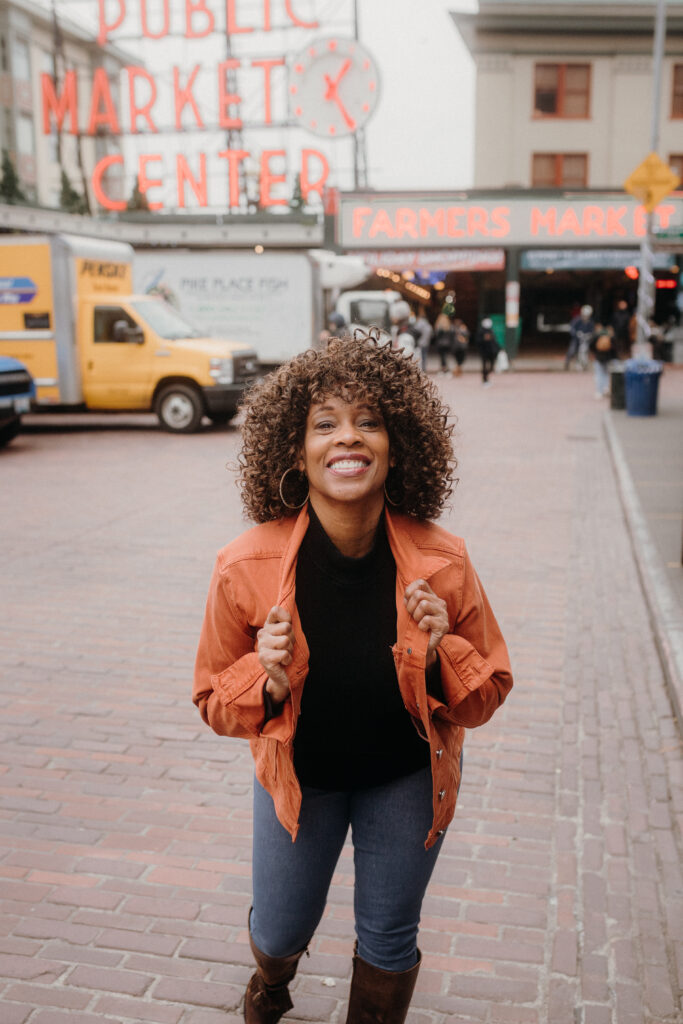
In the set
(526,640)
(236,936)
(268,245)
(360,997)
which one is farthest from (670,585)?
(268,245)

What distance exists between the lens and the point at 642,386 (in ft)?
51.3

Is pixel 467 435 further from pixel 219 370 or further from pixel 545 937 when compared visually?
pixel 545 937

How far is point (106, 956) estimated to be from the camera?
2.93m

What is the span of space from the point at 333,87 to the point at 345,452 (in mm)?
29722

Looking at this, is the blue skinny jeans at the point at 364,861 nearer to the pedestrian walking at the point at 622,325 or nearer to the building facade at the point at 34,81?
the pedestrian walking at the point at 622,325

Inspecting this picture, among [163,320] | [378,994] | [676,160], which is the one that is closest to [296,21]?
[676,160]

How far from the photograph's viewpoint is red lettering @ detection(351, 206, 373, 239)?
30.1 m

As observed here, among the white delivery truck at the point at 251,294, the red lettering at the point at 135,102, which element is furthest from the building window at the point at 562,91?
the white delivery truck at the point at 251,294

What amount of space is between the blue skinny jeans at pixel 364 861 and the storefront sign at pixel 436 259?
29.3m

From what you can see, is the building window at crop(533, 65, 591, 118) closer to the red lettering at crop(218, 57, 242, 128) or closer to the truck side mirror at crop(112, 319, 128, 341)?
the red lettering at crop(218, 57, 242, 128)

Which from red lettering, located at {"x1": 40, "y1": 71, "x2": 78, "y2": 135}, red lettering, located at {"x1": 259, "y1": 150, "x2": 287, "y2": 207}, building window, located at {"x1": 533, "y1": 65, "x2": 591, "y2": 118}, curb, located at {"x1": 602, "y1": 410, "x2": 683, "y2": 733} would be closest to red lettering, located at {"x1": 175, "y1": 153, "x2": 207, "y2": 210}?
red lettering, located at {"x1": 259, "y1": 150, "x2": 287, "y2": 207}

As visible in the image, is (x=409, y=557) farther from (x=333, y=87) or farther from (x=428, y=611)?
(x=333, y=87)

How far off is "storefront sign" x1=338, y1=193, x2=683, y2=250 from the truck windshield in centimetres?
1503

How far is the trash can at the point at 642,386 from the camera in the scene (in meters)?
15.6
